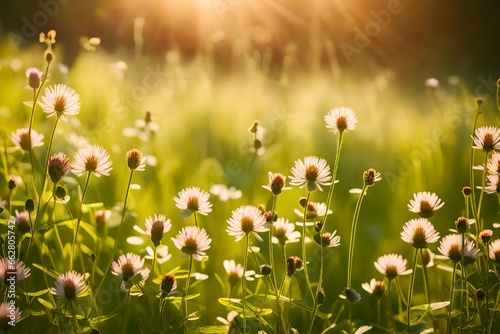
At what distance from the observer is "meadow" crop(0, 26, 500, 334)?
994 mm

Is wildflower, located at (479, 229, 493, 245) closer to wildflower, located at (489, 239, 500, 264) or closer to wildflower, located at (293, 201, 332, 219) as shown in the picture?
wildflower, located at (489, 239, 500, 264)

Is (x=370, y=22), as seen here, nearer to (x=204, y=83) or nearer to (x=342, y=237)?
(x=204, y=83)

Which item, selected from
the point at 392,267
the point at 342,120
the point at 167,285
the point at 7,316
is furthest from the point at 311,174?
the point at 7,316

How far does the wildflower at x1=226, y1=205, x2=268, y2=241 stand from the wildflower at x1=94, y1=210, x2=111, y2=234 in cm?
41

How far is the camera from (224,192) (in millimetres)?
1457

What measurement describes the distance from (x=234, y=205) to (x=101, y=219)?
35cm

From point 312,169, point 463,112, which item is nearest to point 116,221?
point 312,169

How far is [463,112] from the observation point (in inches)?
79.6

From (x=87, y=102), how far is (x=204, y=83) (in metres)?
0.44

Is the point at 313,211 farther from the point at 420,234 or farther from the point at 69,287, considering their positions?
the point at 69,287

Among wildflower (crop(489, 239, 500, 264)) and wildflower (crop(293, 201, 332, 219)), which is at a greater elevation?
wildflower (crop(293, 201, 332, 219))

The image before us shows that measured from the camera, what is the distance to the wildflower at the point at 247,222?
37.9 inches

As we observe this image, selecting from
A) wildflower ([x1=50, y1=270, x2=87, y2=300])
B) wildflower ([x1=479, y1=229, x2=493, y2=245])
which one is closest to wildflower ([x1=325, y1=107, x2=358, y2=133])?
wildflower ([x1=479, y1=229, x2=493, y2=245])

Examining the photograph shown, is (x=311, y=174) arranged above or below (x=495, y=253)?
above
